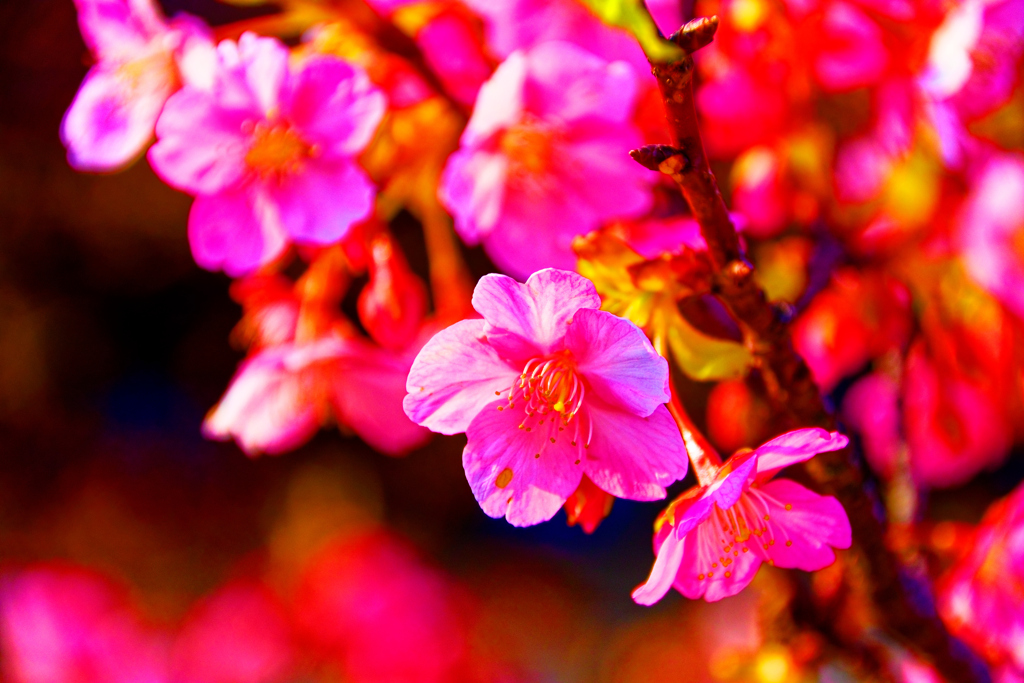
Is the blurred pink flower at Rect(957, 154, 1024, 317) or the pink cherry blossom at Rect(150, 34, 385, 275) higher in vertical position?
the pink cherry blossom at Rect(150, 34, 385, 275)

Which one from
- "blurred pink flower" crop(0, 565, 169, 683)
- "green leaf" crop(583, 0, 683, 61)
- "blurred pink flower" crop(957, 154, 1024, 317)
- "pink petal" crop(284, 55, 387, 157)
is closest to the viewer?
"green leaf" crop(583, 0, 683, 61)

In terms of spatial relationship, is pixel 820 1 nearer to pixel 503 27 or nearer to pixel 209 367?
pixel 503 27

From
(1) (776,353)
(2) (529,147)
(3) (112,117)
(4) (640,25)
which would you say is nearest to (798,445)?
(1) (776,353)

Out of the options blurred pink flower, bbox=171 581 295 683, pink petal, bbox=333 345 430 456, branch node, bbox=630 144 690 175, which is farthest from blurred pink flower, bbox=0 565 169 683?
branch node, bbox=630 144 690 175

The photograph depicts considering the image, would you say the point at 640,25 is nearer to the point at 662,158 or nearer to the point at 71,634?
the point at 662,158

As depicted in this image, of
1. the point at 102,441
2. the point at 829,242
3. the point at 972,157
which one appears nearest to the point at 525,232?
the point at 829,242

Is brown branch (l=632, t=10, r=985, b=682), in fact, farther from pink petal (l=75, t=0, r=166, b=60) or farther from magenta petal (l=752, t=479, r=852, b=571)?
pink petal (l=75, t=0, r=166, b=60)
